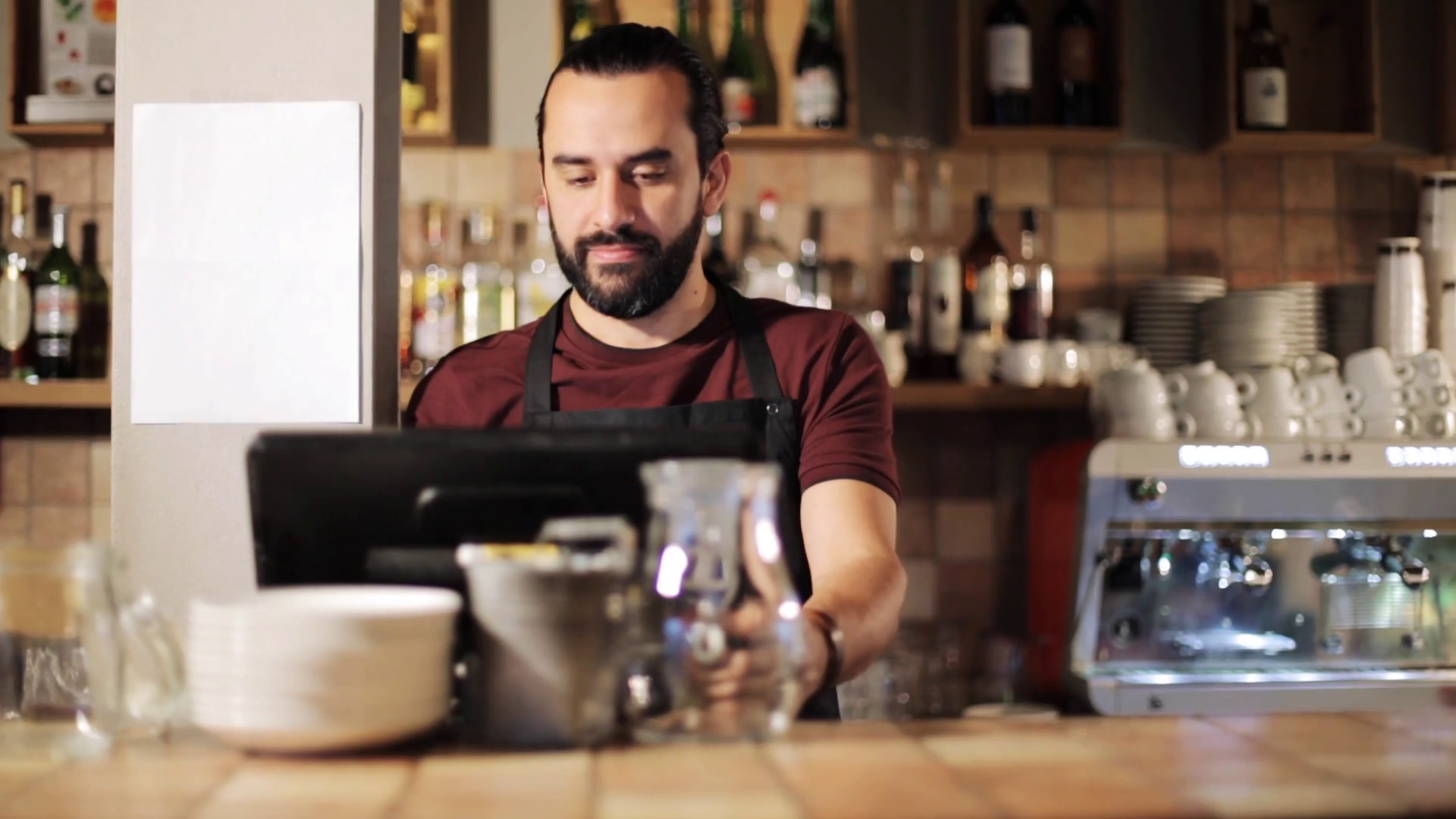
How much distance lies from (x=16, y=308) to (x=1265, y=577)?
2312mm

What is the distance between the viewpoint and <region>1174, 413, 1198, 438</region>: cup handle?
2338 millimetres

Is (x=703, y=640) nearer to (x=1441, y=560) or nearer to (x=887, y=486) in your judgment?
(x=887, y=486)

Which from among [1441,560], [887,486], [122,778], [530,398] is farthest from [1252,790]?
[1441,560]

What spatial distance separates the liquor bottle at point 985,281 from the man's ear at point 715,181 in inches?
37.4

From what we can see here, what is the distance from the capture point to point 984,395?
97.2 inches

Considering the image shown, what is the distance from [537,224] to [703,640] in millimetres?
1983

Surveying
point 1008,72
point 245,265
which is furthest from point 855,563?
point 1008,72

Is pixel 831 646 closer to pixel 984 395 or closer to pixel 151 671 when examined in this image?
pixel 151 671

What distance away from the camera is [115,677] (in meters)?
0.90

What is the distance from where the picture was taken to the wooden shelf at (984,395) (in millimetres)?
2459

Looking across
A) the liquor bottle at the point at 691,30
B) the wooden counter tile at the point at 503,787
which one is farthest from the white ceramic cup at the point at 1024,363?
the wooden counter tile at the point at 503,787

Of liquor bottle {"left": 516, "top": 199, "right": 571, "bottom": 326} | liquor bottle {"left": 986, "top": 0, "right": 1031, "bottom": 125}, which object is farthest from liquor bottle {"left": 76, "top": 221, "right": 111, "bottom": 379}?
liquor bottle {"left": 986, "top": 0, "right": 1031, "bottom": 125}

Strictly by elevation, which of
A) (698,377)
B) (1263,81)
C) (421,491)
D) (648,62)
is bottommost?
(421,491)

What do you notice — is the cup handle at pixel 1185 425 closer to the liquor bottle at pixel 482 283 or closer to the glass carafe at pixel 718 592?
the liquor bottle at pixel 482 283
